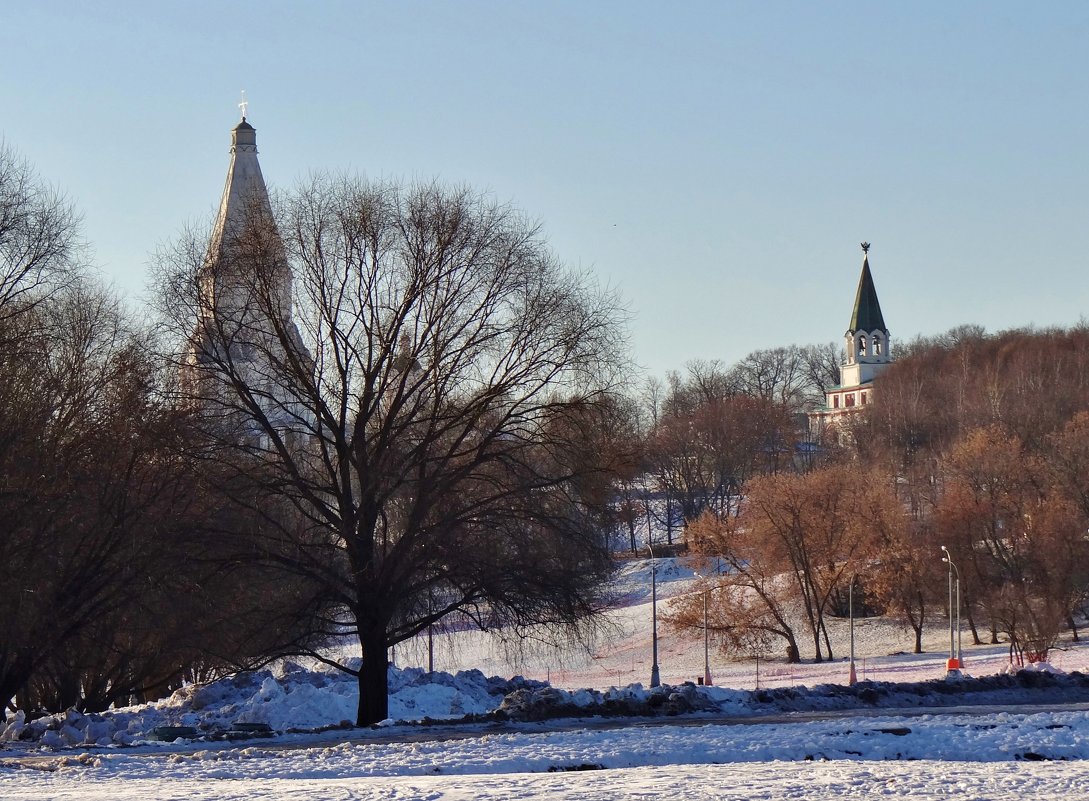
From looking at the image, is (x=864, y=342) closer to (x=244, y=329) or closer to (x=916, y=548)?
(x=916, y=548)

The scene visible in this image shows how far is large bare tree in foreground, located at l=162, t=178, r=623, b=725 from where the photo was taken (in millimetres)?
26875

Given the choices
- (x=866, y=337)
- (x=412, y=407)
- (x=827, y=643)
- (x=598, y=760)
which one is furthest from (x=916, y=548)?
(x=866, y=337)

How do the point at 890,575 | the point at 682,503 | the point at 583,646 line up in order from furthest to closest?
the point at 682,503
the point at 890,575
the point at 583,646

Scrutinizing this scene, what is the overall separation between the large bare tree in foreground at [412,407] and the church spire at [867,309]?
152 meters

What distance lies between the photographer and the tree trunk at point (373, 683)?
91.3 ft

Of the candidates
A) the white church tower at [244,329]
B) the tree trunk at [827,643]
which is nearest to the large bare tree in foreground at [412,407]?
the white church tower at [244,329]

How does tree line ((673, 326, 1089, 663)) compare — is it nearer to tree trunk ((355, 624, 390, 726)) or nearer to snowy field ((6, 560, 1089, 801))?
tree trunk ((355, 624, 390, 726))

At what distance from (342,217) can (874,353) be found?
505ft

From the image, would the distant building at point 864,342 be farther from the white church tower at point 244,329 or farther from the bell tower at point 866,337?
the white church tower at point 244,329

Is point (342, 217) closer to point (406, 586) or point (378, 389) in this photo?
point (378, 389)

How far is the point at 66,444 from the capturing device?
29.9m

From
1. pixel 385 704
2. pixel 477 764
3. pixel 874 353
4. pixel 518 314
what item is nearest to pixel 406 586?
pixel 385 704

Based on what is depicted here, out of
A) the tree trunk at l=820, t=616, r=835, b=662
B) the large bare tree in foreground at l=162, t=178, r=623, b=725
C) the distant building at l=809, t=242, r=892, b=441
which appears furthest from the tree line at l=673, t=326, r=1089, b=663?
the distant building at l=809, t=242, r=892, b=441

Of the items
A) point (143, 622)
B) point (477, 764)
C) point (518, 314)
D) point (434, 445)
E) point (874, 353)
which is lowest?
point (477, 764)
